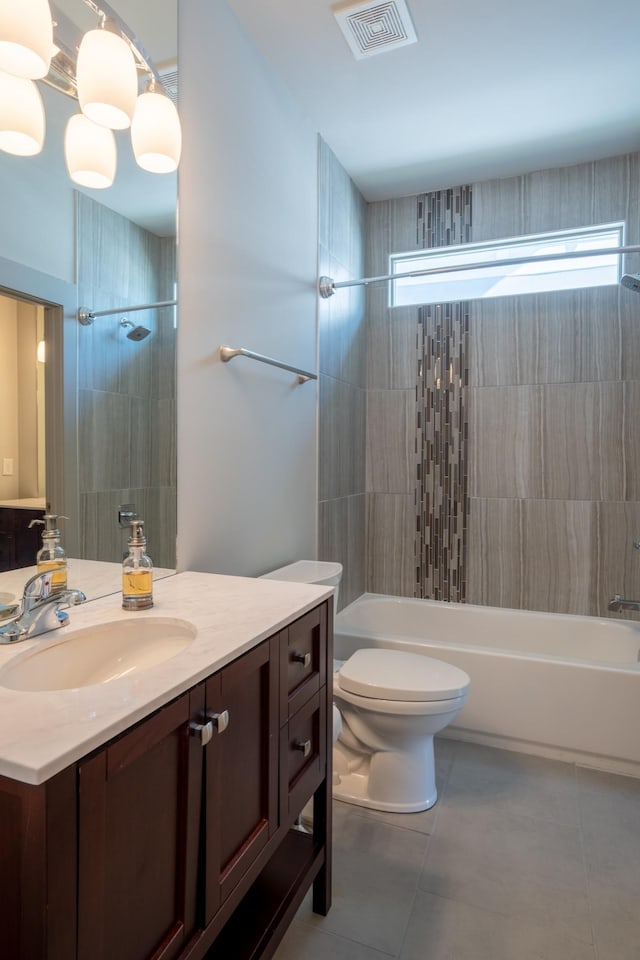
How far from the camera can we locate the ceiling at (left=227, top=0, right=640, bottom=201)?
183 centimetres

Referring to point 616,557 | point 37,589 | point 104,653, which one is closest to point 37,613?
point 37,589

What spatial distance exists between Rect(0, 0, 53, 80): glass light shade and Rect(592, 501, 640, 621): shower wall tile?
2.76 m

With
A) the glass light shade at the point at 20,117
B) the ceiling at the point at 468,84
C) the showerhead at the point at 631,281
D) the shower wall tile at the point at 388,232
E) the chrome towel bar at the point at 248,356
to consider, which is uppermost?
the ceiling at the point at 468,84

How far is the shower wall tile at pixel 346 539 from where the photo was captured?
A: 2.63m

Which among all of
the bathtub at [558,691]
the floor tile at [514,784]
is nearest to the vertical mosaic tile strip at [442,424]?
the bathtub at [558,691]

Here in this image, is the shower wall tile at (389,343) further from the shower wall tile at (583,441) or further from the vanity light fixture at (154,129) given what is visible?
the vanity light fixture at (154,129)

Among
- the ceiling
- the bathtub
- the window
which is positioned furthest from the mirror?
the window

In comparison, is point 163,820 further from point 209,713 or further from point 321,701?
point 321,701

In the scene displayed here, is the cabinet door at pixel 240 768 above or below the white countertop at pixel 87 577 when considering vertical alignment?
below

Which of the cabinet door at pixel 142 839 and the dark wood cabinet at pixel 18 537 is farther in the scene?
the dark wood cabinet at pixel 18 537

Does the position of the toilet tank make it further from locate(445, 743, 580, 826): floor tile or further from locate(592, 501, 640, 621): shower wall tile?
locate(592, 501, 640, 621): shower wall tile

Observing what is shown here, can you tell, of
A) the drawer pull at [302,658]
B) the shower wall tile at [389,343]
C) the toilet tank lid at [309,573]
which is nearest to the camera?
the drawer pull at [302,658]

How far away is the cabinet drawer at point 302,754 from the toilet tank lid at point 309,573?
685mm

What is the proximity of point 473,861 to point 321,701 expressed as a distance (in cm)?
79
